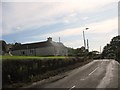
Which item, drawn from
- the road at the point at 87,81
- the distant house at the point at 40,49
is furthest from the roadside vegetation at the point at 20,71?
the distant house at the point at 40,49

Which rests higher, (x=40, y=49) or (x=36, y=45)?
(x=36, y=45)

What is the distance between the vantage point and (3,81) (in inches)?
805

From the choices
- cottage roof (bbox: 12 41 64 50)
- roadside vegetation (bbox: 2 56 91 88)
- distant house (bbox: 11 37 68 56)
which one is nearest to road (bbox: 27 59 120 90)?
roadside vegetation (bbox: 2 56 91 88)

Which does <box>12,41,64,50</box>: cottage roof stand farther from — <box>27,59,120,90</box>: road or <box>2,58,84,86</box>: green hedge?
<box>2,58,84,86</box>: green hedge

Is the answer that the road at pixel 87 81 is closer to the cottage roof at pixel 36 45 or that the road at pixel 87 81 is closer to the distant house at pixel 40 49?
the distant house at pixel 40 49

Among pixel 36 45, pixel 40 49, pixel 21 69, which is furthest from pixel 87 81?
pixel 36 45

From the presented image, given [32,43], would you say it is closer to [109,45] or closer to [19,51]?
[19,51]

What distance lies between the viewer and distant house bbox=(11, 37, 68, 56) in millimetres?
101188

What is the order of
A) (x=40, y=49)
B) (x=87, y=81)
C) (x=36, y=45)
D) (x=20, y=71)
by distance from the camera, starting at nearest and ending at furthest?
(x=20, y=71) < (x=87, y=81) < (x=40, y=49) < (x=36, y=45)

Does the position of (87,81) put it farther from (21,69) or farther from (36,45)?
(36,45)

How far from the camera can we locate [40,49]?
10175cm

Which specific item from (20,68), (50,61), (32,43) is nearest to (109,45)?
(32,43)

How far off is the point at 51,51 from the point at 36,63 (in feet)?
241

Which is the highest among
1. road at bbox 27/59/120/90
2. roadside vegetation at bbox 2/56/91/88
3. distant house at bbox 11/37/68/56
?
distant house at bbox 11/37/68/56
